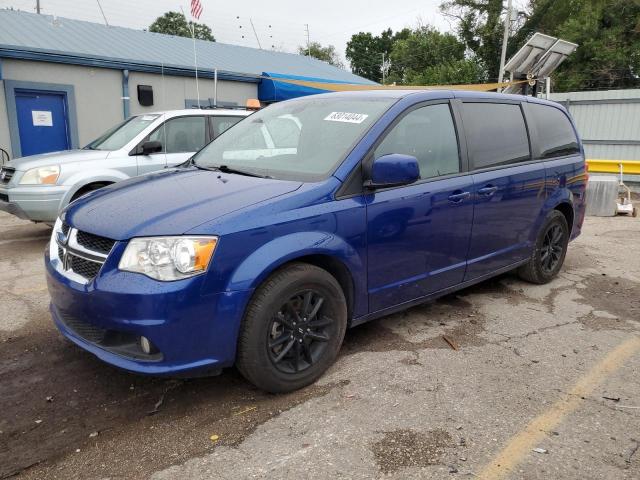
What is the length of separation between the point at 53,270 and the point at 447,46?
37.7m

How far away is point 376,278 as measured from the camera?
3367 mm

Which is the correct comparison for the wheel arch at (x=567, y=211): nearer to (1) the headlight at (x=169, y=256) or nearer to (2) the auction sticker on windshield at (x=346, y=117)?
(2) the auction sticker on windshield at (x=346, y=117)

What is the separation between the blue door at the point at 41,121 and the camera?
1159 centimetres

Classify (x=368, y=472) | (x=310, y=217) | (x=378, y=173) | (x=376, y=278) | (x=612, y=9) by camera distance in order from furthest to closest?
1. (x=612, y=9)
2. (x=376, y=278)
3. (x=378, y=173)
4. (x=310, y=217)
5. (x=368, y=472)

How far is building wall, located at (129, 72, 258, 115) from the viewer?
1313 centimetres

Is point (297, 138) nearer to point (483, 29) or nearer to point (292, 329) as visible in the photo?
point (292, 329)

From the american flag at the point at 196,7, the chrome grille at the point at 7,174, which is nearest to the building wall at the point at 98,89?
the american flag at the point at 196,7

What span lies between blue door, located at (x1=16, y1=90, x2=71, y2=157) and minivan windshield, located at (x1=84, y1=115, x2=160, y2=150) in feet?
18.7

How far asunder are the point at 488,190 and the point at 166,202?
8.07ft

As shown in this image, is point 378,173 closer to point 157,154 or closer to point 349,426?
point 349,426

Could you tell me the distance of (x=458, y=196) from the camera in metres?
3.80

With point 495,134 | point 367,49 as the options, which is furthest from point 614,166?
point 367,49

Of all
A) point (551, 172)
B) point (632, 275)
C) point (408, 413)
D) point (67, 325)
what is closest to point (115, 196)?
point (67, 325)

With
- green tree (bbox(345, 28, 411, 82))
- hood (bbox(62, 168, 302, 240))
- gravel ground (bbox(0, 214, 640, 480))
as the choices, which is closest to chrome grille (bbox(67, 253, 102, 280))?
hood (bbox(62, 168, 302, 240))
